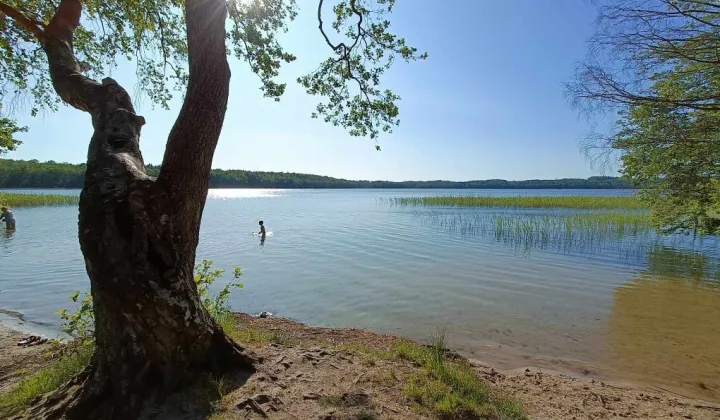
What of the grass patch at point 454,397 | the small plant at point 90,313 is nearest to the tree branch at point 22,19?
the small plant at point 90,313

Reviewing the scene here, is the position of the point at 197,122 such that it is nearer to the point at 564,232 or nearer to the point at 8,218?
the point at 564,232

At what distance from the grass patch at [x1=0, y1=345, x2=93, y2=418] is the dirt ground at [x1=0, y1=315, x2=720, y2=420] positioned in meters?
0.59

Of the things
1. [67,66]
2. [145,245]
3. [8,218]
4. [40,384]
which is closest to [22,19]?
[67,66]

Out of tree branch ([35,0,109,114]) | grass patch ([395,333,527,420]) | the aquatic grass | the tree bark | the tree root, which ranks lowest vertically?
the aquatic grass

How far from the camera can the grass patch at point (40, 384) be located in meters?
3.23

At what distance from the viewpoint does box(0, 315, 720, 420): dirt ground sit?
3.18m

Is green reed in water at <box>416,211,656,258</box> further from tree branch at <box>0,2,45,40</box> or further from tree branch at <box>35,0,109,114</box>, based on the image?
tree branch at <box>0,2,45,40</box>

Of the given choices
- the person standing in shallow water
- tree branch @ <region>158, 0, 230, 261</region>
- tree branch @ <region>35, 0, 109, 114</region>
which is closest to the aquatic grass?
tree branch @ <region>158, 0, 230, 261</region>

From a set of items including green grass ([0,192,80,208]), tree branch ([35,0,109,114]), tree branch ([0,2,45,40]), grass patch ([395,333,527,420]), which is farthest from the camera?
green grass ([0,192,80,208])

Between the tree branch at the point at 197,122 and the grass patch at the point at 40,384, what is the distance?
203cm

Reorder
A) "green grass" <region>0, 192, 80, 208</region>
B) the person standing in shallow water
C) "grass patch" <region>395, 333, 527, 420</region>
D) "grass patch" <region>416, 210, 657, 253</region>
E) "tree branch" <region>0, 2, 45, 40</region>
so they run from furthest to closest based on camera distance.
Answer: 1. "green grass" <region>0, 192, 80, 208</region>
2. the person standing in shallow water
3. "grass patch" <region>416, 210, 657, 253</region>
4. "tree branch" <region>0, 2, 45, 40</region>
5. "grass patch" <region>395, 333, 527, 420</region>

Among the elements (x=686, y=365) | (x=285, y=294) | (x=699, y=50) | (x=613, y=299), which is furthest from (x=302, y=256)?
(x=699, y=50)

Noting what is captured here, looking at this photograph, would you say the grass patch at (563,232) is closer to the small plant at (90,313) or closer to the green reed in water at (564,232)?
the green reed in water at (564,232)

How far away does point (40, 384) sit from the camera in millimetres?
3674
